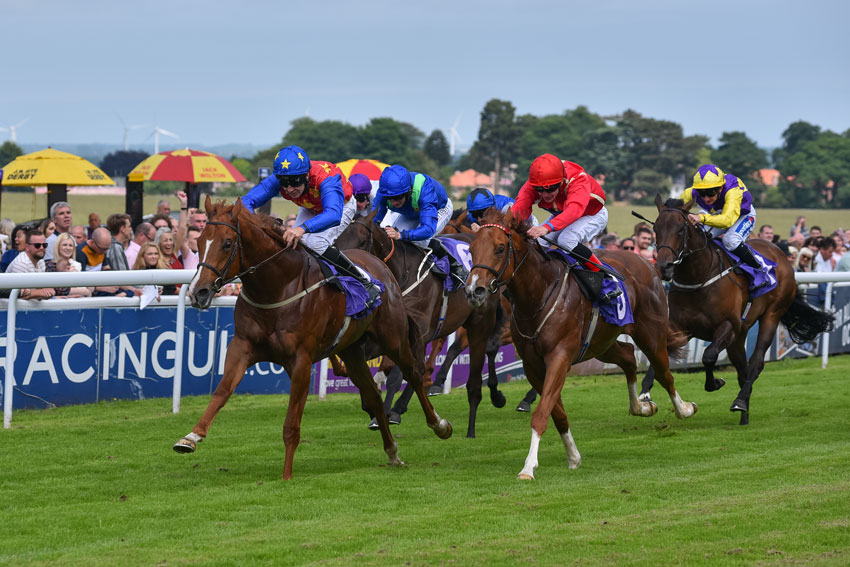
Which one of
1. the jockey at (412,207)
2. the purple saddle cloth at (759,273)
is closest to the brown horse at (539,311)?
the jockey at (412,207)

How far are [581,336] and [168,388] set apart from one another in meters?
4.03

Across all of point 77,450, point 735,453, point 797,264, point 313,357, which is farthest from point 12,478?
point 797,264

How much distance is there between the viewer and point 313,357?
271 inches

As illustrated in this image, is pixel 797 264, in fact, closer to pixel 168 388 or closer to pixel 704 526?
pixel 168 388

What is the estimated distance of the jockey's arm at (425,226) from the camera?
8797 mm

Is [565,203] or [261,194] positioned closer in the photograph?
[261,194]

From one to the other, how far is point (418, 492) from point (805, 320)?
19.7 ft

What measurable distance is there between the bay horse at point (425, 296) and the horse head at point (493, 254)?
5.50 feet

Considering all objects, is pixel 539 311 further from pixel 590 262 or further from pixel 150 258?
pixel 150 258

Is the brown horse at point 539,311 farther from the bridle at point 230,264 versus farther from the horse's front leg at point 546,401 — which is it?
the bridle at point 230,264

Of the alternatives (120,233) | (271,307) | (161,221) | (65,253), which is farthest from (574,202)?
(161,221)

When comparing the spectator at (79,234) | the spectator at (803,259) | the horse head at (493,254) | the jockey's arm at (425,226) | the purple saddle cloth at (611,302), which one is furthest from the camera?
the spectator at (803,259)

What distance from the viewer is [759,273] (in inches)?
396

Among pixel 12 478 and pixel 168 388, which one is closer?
pixel 12 478
